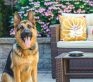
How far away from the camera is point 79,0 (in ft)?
26.7

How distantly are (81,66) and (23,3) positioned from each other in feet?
6.86

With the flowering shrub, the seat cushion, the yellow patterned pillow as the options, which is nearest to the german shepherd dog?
the seat cushion

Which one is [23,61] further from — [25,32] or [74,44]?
[74,44]

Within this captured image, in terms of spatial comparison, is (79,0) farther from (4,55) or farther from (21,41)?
(21,41)

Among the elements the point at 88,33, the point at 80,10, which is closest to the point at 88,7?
the point at 80,10

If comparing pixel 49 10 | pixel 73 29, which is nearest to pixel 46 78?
pixel 73 29

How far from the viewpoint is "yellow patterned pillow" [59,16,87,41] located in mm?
7117

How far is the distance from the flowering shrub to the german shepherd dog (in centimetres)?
272

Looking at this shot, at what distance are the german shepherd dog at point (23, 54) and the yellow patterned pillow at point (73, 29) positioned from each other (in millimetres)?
1901

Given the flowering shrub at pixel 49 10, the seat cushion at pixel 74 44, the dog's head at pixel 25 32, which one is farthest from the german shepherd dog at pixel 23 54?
the flowering shrub at pixel 49 10

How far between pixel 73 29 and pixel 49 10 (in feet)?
3.26

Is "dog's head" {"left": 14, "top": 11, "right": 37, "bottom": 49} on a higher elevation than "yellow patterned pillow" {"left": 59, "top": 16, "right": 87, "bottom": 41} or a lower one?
higher

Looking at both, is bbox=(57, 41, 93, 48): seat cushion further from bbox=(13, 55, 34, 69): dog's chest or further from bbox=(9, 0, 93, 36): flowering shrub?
bbox=(13, 55, 34, 69): dog's chest

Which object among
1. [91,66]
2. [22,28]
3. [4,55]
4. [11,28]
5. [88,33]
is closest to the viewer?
[22,28]
